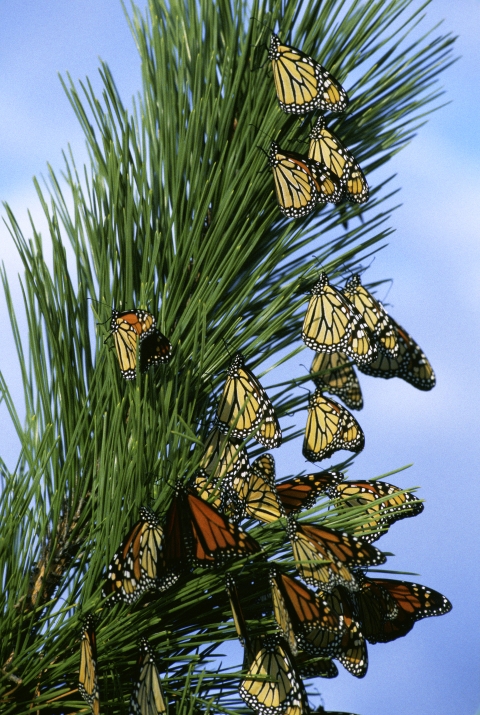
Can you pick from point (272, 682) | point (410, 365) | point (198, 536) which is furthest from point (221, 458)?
point (410, 365)

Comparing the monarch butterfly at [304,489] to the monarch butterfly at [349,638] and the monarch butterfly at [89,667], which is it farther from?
the monarch butterfly at [89,667]

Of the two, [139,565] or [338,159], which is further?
[338,159]

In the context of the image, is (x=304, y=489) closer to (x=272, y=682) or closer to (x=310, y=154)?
(x=272, y=682)

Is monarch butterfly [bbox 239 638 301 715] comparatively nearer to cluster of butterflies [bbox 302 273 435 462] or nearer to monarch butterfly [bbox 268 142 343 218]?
cluster of butterflies [bbox 302 273 435 462]

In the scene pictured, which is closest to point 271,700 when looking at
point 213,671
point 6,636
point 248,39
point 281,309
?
point 213,671

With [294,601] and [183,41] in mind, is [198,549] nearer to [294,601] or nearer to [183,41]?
[294,601]

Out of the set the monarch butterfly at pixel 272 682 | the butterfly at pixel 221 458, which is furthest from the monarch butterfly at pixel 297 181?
the monarch butterfly at pixel 272 682
